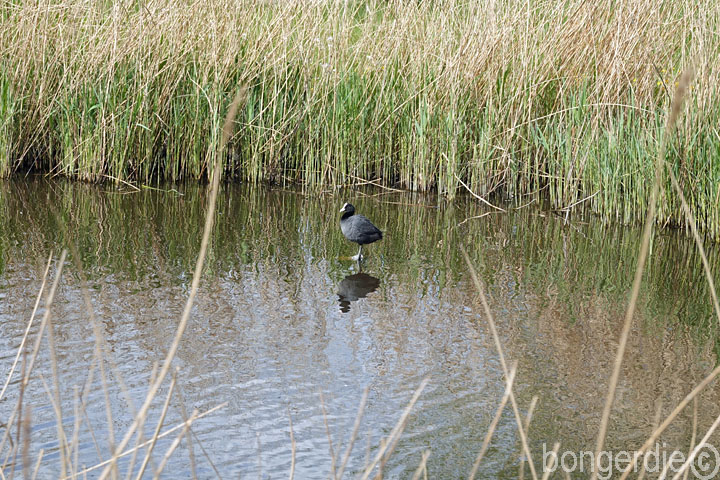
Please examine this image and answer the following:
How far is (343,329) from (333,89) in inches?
143

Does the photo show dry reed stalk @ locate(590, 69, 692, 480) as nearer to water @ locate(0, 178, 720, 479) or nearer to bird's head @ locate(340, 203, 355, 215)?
water @ locate(0, 178, 720, 479)

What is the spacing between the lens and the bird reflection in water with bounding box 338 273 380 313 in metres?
4.86

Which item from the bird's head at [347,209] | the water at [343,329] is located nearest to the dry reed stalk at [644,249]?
the water at [343,329]

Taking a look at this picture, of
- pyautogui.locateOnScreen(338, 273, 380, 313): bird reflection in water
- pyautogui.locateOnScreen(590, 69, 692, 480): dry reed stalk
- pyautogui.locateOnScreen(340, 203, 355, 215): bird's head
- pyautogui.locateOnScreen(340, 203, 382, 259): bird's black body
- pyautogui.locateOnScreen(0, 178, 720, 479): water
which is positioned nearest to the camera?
pyautogui.locateOnScreen(590, 69, 692, 480): dry reed stalk

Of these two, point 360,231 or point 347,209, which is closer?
point 360,231

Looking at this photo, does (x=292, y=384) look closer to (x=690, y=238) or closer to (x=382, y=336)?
(x=382, y=336)

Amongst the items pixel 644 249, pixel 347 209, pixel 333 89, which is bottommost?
pixel 347 209

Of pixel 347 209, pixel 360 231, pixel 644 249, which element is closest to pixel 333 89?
pixel 347 209

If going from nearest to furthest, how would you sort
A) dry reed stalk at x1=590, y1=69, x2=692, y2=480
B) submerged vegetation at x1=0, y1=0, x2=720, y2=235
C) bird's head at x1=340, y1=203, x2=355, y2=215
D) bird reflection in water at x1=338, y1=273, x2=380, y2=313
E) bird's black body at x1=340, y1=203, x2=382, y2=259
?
dry reed stalk at x1=590, y1=69, x2=692, y2=480 < bird reflection in water at x1=338, y1=273, x2=380, y2=313 < bird's black body at x1=340, y1=203, x2=382, y2=259 < bird's head at x1=340, y1=203, x2=355, y2=215 < submerged vegetation at x1=0, y1=0, x2=720, y2=235

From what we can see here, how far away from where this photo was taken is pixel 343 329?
439cm

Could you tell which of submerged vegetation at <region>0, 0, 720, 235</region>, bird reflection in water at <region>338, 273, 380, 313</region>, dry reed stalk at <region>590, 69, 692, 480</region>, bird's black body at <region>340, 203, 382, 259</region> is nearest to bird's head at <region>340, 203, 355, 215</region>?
bird's black body at <region>340, 203, 382, 259</region>

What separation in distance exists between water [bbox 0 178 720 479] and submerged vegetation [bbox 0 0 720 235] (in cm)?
61

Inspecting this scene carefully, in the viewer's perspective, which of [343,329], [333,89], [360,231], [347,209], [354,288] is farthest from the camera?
[333,89]

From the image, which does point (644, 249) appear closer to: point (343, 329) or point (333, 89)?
point (343, 329)
